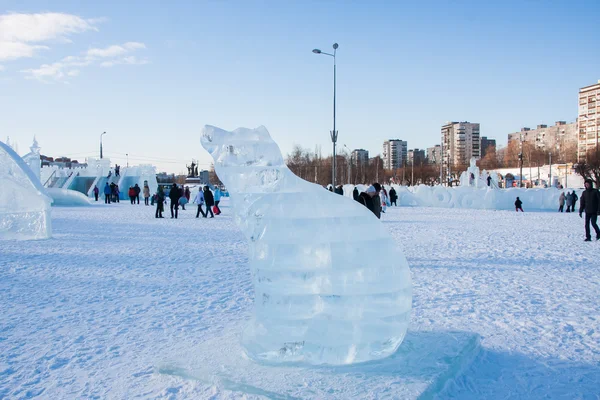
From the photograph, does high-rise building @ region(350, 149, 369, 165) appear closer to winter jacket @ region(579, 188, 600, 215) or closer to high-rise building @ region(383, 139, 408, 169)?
high-rise building @ region(383, 139, 408, 169)

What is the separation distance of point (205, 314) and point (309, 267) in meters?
2.50

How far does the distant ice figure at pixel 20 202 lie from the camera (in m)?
13.2

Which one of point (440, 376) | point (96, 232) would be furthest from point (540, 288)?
point (96, 232)

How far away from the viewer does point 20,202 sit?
44.4 ft

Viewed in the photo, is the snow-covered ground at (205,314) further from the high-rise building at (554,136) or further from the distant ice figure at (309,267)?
the high-rise building at (554,136)

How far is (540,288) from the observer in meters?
7.29

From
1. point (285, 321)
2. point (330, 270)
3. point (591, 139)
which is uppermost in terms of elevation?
point (591, 139)

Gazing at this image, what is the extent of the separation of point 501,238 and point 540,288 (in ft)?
22.6

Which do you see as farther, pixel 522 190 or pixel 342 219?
pixel 522 190

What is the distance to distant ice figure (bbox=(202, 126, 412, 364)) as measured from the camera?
12.8 feet

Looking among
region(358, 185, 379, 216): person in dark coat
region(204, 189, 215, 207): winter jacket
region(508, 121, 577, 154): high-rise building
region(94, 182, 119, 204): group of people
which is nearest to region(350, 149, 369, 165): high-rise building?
region(508, 121, 577, 154): high-rise building

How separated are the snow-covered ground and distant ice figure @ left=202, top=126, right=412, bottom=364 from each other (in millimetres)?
399

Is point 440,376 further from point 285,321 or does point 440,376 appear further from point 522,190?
point 522,190

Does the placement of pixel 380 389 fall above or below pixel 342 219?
below
